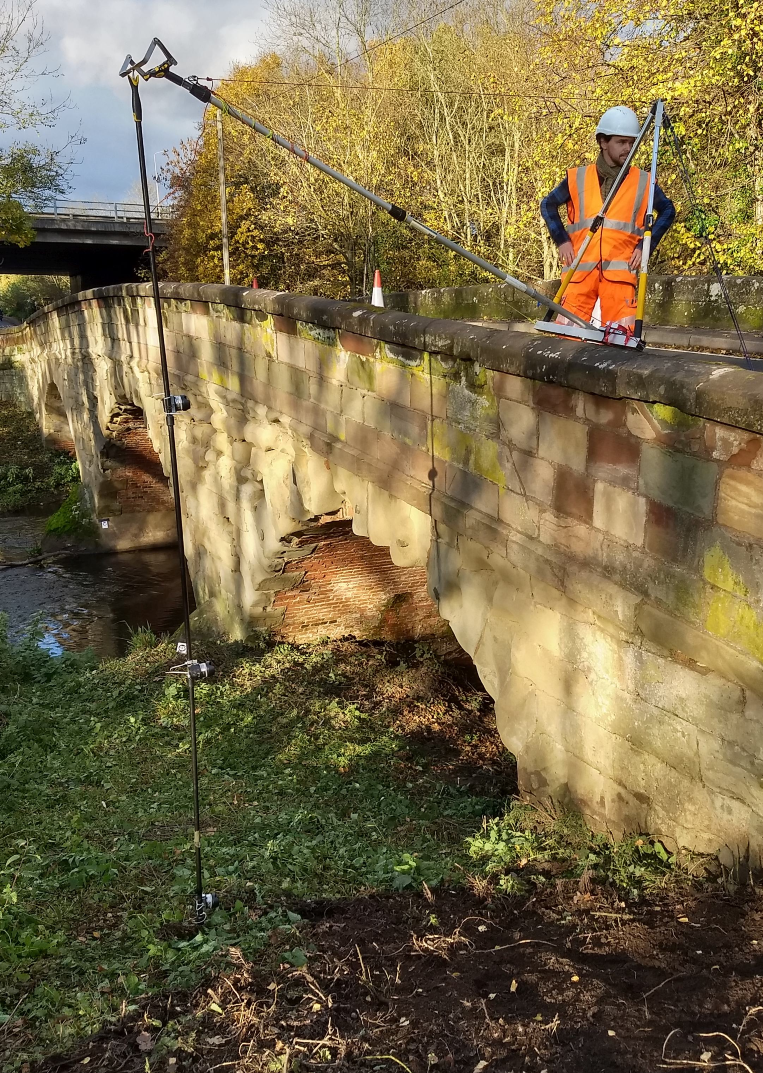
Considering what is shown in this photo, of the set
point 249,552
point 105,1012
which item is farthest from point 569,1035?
point 249,552

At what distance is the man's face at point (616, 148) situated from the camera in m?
4.48

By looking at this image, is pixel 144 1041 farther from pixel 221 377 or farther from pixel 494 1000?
pixel 221 377

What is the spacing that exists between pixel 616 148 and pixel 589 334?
1110 millimetres

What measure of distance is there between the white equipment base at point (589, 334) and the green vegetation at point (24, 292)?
60981 millimetres

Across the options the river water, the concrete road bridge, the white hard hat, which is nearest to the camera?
the white hard hat

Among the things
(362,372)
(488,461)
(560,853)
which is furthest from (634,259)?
(560,853)

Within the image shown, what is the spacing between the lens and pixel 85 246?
128ft

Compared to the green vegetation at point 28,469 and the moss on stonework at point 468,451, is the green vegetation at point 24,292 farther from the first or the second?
the moss on stonework at point 468,451

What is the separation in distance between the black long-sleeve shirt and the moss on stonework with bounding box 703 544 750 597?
6.79 ft

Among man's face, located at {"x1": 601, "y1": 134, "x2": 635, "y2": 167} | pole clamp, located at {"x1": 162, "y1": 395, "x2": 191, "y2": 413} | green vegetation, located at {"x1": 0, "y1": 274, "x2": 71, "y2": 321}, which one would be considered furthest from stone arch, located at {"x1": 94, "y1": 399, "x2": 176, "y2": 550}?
green vegetation, located at {"x1": 0, "y1": 274, "x2": 71, "y2": 321}

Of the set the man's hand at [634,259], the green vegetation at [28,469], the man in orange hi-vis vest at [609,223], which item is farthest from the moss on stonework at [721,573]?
the green vegetation at [28,469]

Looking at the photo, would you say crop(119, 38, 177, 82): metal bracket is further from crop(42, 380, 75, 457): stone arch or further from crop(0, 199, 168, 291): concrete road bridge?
crop(0, 199, 168, 291): concrete road bridge

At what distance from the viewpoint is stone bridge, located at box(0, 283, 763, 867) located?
3.34 metres

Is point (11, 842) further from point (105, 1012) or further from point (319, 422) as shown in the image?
point (319, 422)
